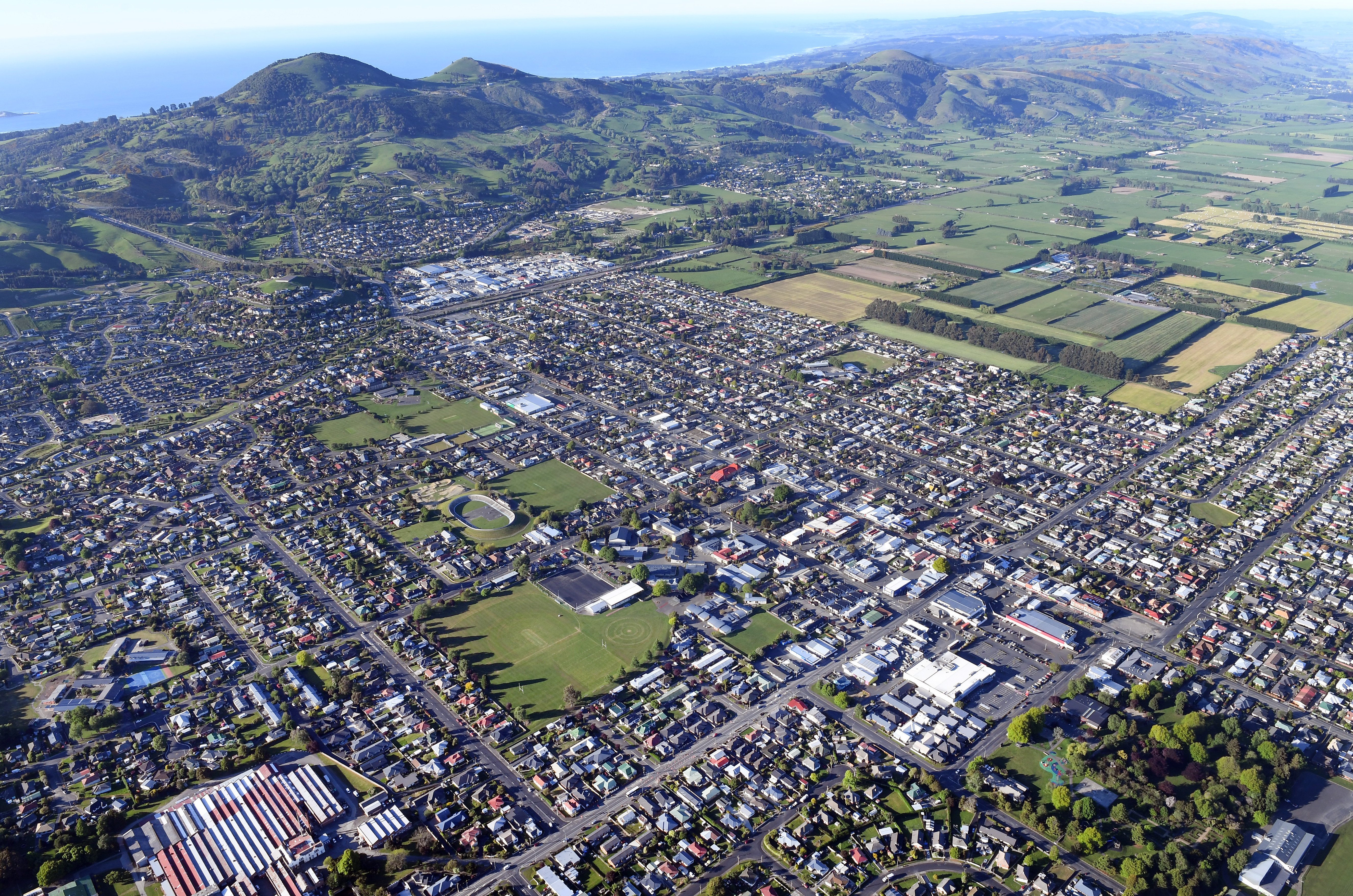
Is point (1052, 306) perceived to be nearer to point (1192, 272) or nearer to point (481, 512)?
point (1192, 272)

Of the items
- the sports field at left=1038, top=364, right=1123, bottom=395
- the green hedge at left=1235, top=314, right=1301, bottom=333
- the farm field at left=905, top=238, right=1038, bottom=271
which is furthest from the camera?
the farm field at left=905, top=238, right=1038, bottom=271

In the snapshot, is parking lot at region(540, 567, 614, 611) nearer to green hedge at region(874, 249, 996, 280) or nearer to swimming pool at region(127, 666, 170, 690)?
swimming pool at region(127, 666, 170, 690)

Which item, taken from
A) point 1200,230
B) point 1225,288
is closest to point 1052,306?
point 1225,288

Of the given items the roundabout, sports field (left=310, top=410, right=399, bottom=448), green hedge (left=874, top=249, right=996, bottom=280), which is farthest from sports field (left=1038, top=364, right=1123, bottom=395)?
sports field (left=310, top=410, right=399, bottom=448)

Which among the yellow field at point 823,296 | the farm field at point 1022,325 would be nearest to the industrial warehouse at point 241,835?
the yellow field at point 823,296

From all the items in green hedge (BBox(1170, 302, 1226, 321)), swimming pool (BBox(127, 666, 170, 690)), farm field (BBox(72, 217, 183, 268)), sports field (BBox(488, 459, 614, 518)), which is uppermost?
farm field (BBox(72, 217, 183, 268))
